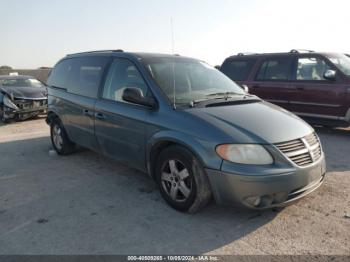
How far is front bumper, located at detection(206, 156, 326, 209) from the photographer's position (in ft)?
10.4

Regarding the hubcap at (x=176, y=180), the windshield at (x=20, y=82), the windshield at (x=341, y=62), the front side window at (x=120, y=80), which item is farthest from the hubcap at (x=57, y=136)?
the windshield at (x=20, y=82)

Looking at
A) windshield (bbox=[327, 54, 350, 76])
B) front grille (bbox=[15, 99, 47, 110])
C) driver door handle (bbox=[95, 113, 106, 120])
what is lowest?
front grille (bbox=[15, 99, 47, 110])

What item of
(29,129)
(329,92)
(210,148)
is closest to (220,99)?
(210,148)

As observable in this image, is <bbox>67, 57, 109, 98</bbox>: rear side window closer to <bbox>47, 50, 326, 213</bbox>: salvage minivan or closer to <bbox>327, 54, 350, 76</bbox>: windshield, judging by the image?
<bbox>47, 50, 326, 213</bbox>: salvage minivan

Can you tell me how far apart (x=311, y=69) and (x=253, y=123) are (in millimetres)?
4927

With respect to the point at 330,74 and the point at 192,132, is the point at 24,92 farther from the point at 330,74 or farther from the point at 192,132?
the point at 192,132

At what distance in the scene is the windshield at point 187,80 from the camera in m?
4.09

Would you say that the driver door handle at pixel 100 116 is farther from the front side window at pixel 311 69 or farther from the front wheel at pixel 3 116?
the front wheel at pixel 3 116

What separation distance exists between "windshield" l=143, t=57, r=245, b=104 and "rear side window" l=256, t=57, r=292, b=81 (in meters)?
3.73

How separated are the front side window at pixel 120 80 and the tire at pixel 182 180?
94cm

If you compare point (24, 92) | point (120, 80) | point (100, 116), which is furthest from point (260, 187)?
point (24, 92)

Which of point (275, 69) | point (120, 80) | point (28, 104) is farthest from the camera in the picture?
point (28, 104)

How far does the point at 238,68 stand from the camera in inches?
356

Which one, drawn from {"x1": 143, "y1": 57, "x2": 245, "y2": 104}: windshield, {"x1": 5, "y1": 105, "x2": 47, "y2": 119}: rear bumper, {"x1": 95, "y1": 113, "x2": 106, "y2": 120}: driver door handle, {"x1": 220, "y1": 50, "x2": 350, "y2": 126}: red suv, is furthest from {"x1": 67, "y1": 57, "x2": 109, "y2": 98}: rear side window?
{"x1": 5, "y1": 105, "x2": 47, "y2": 119}: rear bumper
